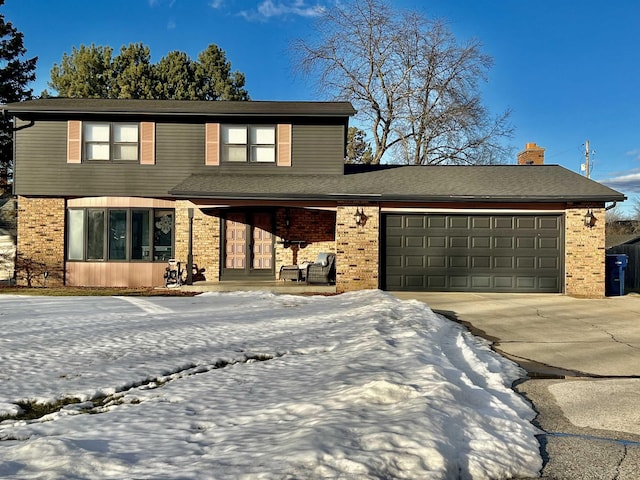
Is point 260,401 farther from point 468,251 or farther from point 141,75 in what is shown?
point 141,75

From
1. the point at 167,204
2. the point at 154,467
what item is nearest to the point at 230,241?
the point at 167,204

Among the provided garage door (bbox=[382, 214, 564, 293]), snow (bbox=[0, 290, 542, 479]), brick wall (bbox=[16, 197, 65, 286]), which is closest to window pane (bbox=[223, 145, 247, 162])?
garage door (bbox=[382, 214, 564, 293])

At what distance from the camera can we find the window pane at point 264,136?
15.4 m

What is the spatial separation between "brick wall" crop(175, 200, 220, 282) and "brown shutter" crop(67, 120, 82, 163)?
11.8 feet

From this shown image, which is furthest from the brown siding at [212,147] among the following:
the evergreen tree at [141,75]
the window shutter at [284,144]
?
the evergreen tree at [141,75]

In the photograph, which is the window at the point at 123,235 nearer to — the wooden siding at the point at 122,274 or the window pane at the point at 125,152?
the wooden siding at the point at 122,274

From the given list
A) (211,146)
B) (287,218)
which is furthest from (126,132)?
(287,218)

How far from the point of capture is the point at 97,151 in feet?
50.2

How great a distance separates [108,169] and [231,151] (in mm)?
3969

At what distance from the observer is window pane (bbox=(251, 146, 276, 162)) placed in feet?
50.5

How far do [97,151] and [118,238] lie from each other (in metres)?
2.93

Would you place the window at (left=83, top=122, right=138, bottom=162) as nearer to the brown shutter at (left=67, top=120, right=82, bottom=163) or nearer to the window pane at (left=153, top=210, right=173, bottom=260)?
the brown shutter at (left=67, top=120, right=82, bottom=163)

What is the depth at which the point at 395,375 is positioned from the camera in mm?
4590

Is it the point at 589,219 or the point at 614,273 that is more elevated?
the point at 589,219
